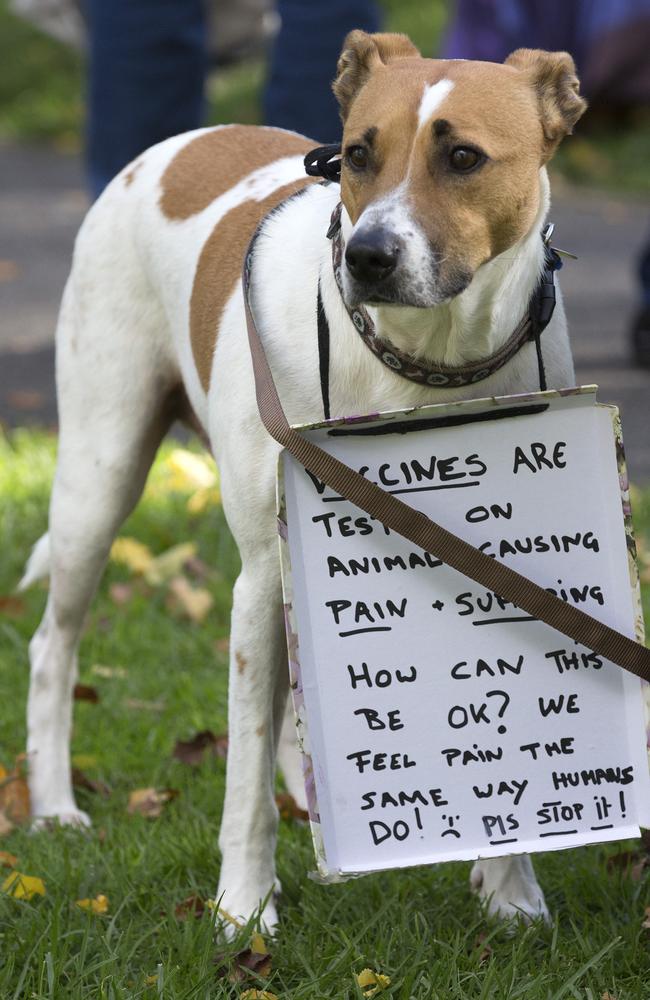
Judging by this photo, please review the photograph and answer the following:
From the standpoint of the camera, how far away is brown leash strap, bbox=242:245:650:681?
2.60m

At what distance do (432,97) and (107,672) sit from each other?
2249 mm

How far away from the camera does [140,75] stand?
4914 millimetres

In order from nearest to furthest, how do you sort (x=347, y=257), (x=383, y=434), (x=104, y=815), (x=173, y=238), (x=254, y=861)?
(x=347, y=257) < (x=383, y=434) < (x=254, y=861) < (x=173, y=238) < (x=104, y=815)

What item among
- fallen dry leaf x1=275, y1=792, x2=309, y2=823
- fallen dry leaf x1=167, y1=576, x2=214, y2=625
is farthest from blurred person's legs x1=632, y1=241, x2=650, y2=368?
fallen dry leaf x1=275, y1=792, x2=309, y2=823

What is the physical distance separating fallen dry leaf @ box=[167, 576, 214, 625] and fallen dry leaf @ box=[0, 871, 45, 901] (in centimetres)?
164

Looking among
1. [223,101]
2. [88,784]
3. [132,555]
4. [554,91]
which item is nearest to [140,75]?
[132,555]

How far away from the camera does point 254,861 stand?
2.94 m

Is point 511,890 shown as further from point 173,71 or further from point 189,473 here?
point 173,71

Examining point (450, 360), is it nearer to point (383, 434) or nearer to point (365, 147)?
point (383, 434)

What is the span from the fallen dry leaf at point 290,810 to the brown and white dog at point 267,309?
0.18 feet

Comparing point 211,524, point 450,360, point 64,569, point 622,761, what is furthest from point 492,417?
point 211,524

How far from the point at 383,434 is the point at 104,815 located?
1439mm

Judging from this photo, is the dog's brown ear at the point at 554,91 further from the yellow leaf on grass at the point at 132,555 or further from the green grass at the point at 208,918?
the yellow leaf on grass at the point at 132,555

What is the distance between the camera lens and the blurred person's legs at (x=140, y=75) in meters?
4.82
